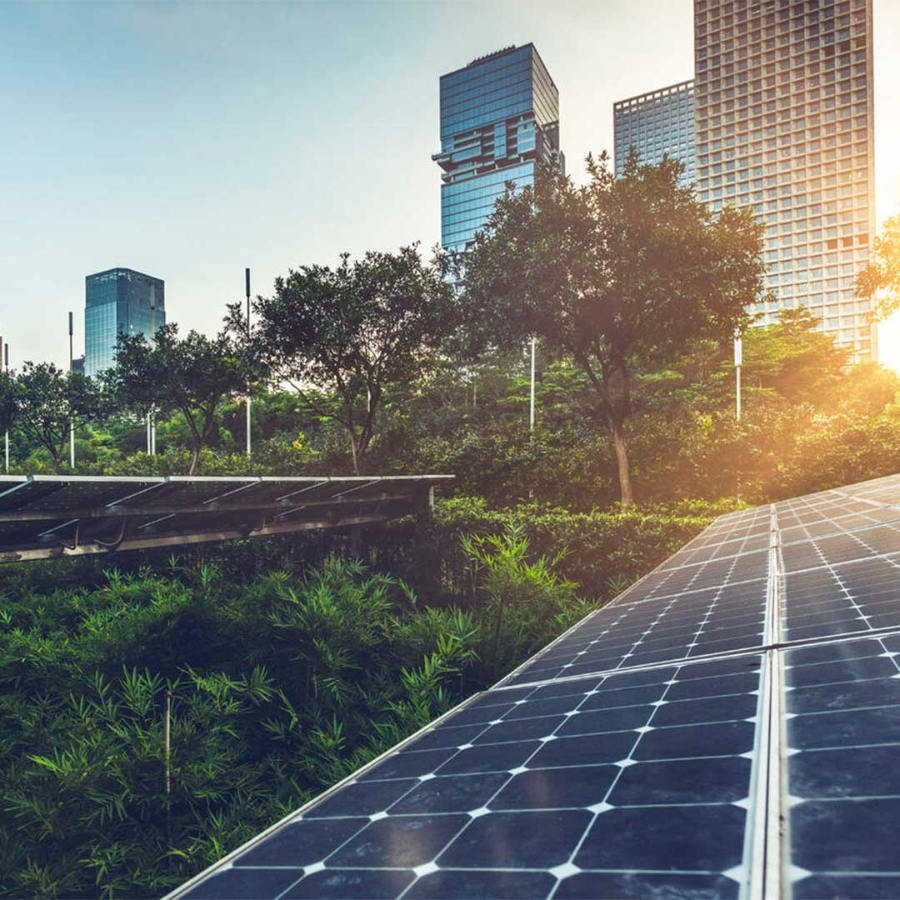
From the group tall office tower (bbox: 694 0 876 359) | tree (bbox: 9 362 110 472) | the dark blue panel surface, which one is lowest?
the dark blue panel surface

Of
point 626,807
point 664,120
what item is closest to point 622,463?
point 626,807

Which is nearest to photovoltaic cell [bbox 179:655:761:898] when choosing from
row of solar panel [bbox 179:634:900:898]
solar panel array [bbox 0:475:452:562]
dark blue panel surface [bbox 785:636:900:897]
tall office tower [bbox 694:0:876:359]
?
row of solar panel [bbox 179:634:900:898]

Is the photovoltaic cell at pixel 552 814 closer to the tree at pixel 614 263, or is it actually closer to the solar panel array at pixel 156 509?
the solar panel array at pixel 156 509

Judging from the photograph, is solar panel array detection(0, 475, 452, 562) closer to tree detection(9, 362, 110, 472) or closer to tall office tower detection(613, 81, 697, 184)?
tree detection(9, 362, 110, 472)

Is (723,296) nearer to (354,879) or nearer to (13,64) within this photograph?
(354,879)

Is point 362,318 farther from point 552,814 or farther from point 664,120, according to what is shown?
point 664,120
